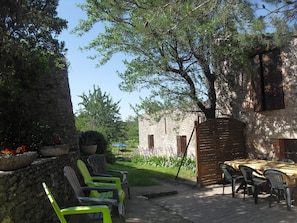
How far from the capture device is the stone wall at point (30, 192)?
3559 mm

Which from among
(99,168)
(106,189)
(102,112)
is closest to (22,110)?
(99,168)

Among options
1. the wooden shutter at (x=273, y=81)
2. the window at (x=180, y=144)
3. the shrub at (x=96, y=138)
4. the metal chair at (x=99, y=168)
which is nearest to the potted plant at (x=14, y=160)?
the metal chair at (x=99, y=168)

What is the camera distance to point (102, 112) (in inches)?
1243

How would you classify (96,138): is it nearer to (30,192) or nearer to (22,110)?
(22,110)

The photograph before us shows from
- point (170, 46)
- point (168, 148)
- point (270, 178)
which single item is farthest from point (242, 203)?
point (168, 148)

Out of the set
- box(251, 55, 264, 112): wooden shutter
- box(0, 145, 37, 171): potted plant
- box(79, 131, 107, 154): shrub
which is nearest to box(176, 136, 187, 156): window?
box(79, 131, 107, 154): shrub

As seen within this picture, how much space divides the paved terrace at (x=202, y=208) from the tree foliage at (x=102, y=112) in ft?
76.3

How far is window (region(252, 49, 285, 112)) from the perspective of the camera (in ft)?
27.1

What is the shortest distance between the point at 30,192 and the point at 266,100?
7268 mm

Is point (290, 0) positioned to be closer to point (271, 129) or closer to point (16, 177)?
point (271, 129)

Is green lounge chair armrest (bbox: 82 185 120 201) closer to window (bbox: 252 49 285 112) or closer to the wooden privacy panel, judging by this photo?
the wooden privacy panel

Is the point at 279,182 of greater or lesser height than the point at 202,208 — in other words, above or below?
above

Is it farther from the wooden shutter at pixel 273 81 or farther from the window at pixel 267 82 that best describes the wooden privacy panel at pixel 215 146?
the wooden shutter at pixel 273 81

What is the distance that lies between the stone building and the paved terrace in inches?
87.7
